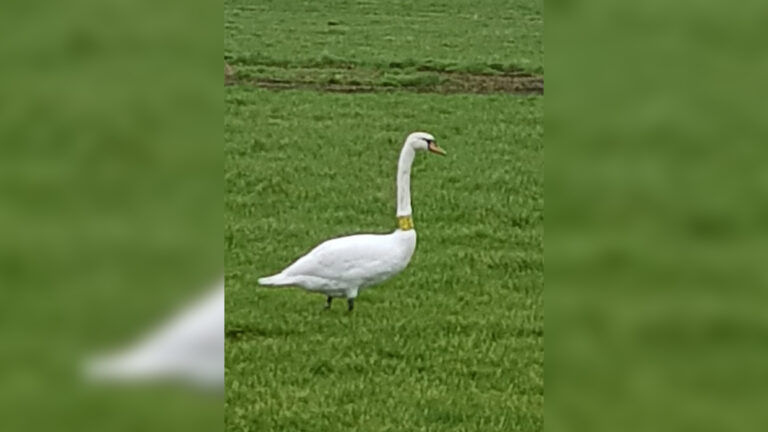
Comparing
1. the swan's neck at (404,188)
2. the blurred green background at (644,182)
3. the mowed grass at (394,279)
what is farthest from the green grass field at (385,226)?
the blurred green background at (644,182)

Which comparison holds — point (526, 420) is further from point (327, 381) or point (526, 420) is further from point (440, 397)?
point (327, 381)

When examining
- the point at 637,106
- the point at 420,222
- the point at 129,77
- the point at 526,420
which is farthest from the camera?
the point at 420,222

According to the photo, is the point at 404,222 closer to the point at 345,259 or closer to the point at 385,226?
the point at 345,259

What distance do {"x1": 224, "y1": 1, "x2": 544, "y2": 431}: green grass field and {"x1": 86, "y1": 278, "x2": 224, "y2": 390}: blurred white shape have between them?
13.1 inches

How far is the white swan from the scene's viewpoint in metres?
1.84

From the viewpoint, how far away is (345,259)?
190 cm

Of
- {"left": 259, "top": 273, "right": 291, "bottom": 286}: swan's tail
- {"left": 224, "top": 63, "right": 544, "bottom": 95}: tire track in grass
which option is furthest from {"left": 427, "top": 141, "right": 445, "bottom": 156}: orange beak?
{"left": 259, "top": 273, "right": 291, "bottom": 286}: swan's tail

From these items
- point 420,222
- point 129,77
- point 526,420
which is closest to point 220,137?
point 129,77

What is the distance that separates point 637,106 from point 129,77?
36cm

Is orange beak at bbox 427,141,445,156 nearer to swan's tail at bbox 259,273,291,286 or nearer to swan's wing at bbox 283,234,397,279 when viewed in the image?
swan's wing at bbox 283,234,397,279

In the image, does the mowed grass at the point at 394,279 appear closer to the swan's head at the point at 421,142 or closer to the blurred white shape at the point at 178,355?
the swan's head at the point at 421,142

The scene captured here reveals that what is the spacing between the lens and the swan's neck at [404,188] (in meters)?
1.74

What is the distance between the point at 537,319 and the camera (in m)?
1.29

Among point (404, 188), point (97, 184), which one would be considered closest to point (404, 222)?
point (404, 188)
